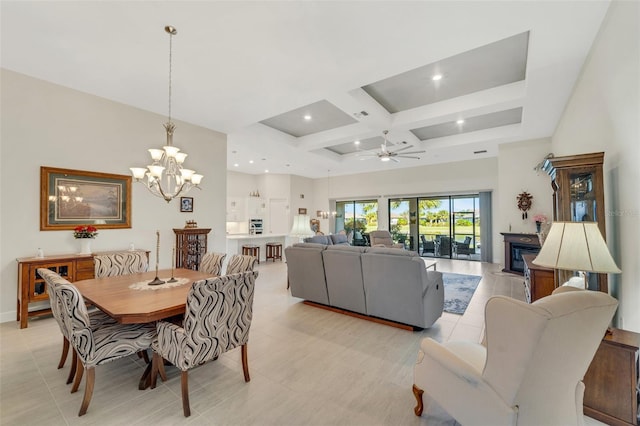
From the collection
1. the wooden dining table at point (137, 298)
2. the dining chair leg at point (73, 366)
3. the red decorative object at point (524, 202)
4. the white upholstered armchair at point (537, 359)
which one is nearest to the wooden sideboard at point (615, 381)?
the white upholstered armchair at point (537, 359)

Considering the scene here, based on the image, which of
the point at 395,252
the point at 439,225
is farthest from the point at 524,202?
the point at 395,252

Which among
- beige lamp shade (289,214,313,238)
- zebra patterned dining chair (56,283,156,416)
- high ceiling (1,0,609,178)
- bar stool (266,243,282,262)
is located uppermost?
high ceiling (1,0,609,178)

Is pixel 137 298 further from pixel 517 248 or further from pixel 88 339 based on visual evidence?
pixel 517 248

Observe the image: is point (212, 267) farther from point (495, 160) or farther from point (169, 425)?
point (495, 160)

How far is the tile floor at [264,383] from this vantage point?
1890mm

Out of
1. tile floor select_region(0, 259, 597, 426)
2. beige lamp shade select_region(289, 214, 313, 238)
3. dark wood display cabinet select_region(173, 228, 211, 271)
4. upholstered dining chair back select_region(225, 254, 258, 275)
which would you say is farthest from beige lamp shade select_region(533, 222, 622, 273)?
dark wood display cabinet select_region(173, 228, 211, 271)

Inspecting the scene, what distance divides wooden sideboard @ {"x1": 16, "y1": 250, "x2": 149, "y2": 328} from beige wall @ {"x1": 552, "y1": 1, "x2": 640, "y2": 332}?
234 inches

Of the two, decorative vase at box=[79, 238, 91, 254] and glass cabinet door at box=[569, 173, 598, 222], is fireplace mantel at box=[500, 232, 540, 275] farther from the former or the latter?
decorative vase at box=[79, 238, 91, 254]

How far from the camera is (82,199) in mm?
4086

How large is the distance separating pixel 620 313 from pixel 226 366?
3449 millimetres

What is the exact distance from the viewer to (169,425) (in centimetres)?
181

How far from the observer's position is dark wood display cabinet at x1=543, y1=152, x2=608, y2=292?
2.21 metres

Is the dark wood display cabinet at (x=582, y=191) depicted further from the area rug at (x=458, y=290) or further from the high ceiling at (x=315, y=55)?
the area rug at (x=458, y=290)

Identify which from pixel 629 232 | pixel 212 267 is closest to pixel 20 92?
pixel 212 267
